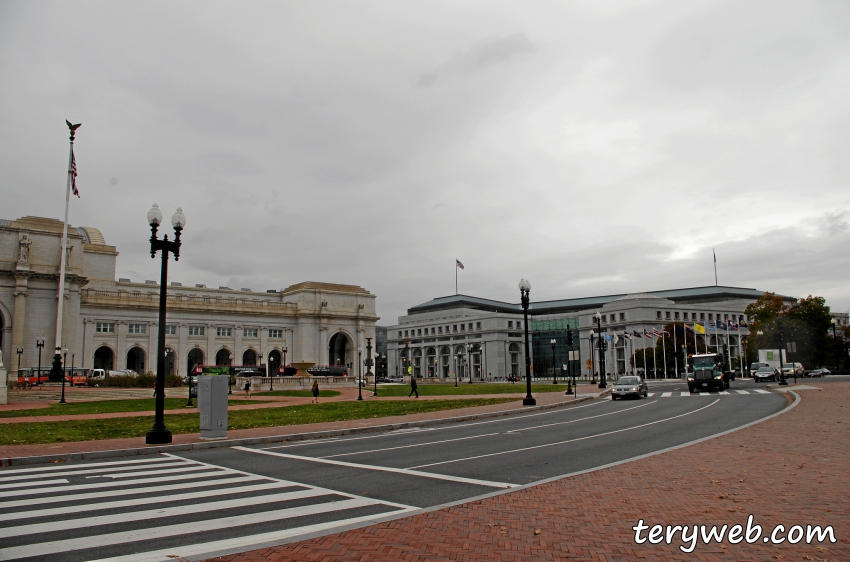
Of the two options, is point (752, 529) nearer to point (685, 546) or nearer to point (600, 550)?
point (685, 546)

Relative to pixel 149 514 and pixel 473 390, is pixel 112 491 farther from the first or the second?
pixel 473 390

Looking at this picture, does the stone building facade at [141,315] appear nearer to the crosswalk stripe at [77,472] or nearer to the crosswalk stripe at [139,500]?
the crosswalk stripe at [77,472]

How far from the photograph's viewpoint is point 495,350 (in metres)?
149

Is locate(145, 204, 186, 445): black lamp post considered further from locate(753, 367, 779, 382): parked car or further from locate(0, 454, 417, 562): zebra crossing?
locate(753, 367, 779, 382): parked car

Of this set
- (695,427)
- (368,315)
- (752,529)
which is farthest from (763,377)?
(368,315)

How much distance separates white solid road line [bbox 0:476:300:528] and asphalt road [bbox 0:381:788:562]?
0.07 ft

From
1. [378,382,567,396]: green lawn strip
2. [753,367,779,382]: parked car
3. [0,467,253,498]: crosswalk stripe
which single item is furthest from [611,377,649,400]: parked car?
[0,467,253,498]: crosswalk stripe

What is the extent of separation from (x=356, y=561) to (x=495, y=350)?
476ft

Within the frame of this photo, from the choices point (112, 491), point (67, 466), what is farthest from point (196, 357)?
Result: point (112, 491)

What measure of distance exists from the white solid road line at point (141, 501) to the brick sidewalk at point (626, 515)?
369 centimetres

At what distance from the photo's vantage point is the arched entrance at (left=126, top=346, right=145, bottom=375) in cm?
10129

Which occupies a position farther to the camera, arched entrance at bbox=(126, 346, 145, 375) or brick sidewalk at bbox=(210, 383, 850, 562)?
arched entrance at bbox=(126, 346, 145, 375)

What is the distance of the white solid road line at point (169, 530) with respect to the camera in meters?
6.71

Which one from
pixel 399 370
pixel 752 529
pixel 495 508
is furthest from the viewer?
pixel 399 370
